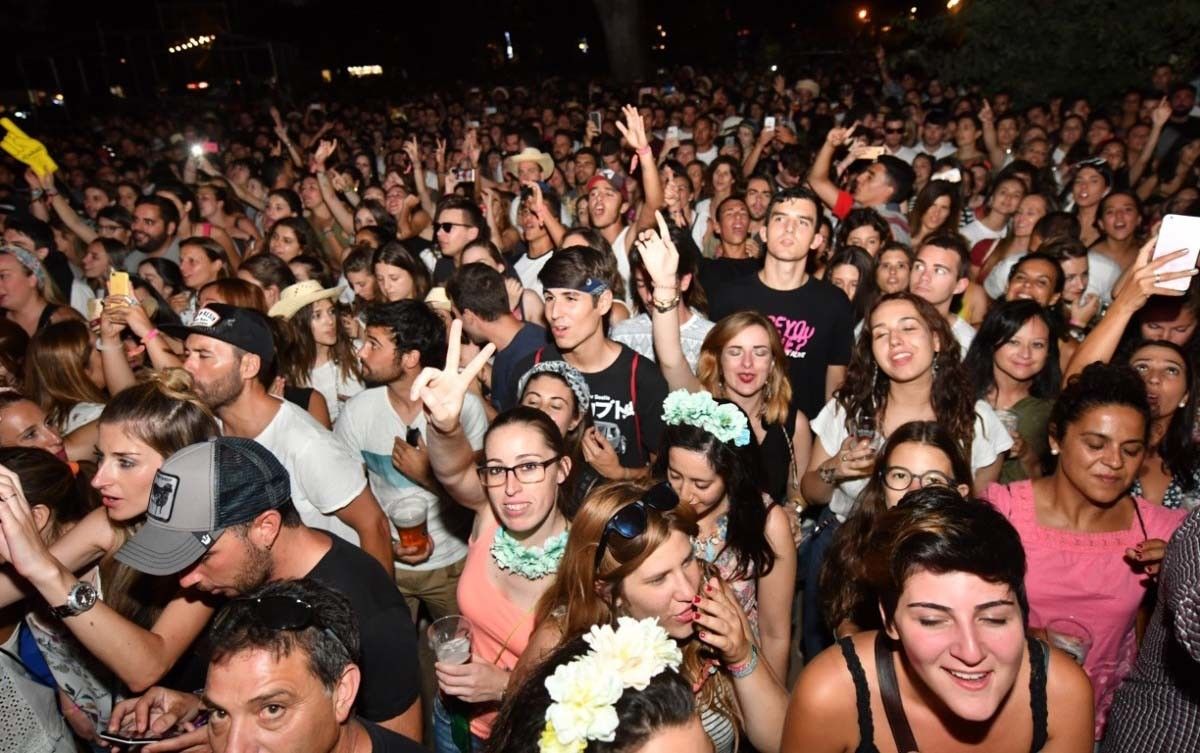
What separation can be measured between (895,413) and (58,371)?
415 cm

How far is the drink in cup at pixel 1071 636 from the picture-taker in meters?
2.58

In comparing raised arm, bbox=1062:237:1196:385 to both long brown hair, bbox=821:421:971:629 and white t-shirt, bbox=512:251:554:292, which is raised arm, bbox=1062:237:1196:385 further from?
white t-shirt, bbox=512:251:554:292

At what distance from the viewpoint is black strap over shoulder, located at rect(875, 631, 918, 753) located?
209 cm

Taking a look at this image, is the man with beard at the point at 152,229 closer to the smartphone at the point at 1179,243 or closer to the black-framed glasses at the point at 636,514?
the black-framed glasses at the point at 636,514

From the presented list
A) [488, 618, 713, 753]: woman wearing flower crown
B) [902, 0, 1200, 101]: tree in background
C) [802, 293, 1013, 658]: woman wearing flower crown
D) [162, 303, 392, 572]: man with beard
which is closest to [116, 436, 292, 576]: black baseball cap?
[162, 303, 392, 572]: man with beard

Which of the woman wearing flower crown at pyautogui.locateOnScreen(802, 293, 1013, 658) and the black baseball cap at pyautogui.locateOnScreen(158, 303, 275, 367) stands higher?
the black baseball cap at pyautogui.locateOnScreen(158, 303, 275, 367)

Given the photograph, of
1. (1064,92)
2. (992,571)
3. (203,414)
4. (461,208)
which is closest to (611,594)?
(992,571)

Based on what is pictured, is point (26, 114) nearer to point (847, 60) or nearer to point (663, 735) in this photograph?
point (847, 60)

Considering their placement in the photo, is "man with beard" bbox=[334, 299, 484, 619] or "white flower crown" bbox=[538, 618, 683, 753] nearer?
"white flower crown" bbox=[538, 618, 683, 753]

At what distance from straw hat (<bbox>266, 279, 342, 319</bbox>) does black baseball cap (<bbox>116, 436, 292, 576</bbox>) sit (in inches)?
91.6

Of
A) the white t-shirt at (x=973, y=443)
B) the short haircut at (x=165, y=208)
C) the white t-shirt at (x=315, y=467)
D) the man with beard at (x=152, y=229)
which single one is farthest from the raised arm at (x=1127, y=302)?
the short haircut at (x=165, y=208)

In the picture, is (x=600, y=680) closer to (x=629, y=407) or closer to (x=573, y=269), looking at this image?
(x=629, y=407)

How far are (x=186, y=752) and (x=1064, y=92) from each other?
1437cm

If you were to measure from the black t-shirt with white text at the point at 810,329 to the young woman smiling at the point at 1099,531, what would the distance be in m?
1.75
